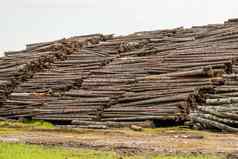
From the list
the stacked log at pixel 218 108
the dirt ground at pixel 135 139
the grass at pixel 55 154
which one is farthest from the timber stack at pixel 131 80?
the grass at pixel 55 154

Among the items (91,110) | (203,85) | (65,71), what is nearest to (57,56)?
(65,71)

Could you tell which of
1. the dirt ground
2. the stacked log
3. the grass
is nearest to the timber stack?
the stacked log

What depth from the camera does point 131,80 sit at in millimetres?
28266

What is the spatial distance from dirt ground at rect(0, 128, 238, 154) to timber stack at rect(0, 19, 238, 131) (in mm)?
1342

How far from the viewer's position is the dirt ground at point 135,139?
61.7ft

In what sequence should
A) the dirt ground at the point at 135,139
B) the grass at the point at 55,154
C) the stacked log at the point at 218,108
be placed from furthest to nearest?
the stacked log at the point at 218,108 < the dirt ground at the point at 135,139 < the grass at the point at 55,154

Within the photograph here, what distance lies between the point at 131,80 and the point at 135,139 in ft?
23.0

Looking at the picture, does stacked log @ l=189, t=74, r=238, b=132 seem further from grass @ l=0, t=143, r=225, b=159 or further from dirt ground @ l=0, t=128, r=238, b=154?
grass @ l=0, t=143, r=225, b=159

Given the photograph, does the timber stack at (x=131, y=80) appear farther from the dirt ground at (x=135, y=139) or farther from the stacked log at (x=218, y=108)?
the dirt ground at (x=135, y=139)

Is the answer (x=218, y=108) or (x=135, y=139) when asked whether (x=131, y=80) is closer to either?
(x=218, y=108)

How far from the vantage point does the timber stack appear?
81.7 ft

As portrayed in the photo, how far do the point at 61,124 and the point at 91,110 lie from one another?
165 centimetres

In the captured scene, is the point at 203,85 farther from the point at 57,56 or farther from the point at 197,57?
the point at 57,56

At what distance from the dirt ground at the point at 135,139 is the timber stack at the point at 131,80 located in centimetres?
134
